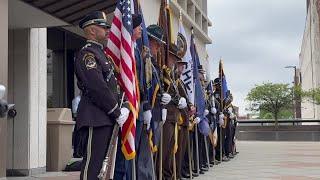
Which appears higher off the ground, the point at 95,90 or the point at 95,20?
the point at 95,20

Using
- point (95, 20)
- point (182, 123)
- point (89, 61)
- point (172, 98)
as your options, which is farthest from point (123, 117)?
point (182, 123)

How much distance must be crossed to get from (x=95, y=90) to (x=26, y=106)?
5614mm

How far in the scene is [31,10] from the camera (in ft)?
32.5

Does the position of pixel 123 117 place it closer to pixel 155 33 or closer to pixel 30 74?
pixel 155 33

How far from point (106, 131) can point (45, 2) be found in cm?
466

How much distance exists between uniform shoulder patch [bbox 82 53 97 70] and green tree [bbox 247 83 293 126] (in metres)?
32.5

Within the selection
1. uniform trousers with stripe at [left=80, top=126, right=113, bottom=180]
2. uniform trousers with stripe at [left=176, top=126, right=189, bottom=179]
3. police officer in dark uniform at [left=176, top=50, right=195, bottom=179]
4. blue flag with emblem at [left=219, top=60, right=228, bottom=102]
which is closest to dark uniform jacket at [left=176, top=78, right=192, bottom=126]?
police officer in dark uniform at [left=176, top=50, right=195, bottom=179]

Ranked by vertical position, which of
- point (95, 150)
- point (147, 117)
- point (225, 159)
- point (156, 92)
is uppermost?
point (156, 92)

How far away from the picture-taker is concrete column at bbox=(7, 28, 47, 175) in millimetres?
10663

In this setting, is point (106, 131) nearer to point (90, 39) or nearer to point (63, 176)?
point (90, 39)

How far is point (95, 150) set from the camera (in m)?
5.58

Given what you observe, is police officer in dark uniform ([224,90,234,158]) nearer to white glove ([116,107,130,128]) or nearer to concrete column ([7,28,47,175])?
concrete column ([7,28,47,175])

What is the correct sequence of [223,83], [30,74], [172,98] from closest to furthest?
[172,98] < [30,74] < [223,83]

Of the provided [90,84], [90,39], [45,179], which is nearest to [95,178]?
[90,84]
